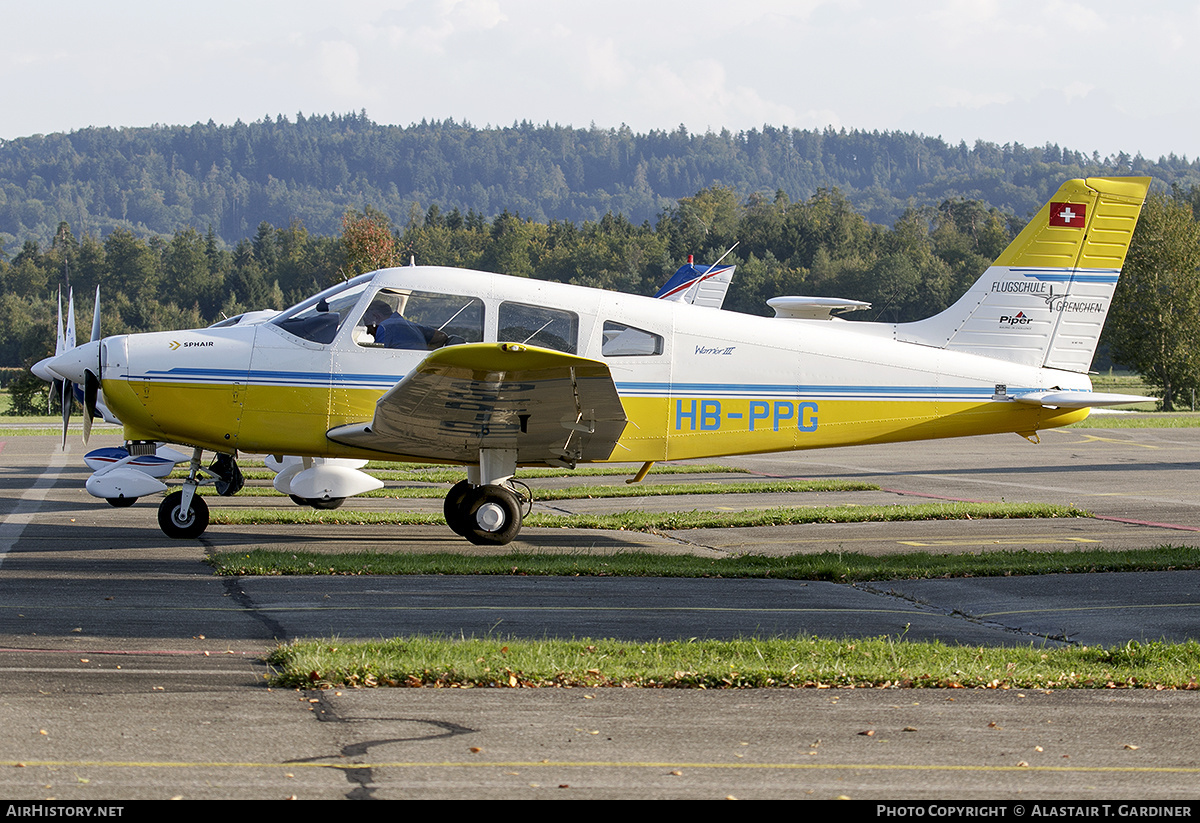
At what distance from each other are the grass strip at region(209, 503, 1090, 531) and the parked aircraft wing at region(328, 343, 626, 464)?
1.73 metres

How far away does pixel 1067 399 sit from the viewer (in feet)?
42.9

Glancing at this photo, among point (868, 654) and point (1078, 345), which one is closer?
point (868, 654)

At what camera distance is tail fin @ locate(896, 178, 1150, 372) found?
1354 cm

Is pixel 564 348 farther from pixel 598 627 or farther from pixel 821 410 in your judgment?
pixel 598 627

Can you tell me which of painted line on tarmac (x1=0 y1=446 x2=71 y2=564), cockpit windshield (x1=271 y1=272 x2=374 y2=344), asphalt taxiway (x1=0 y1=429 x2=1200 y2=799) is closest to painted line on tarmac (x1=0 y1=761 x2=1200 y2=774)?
asphalt taxiway (x1=0 y1=429 x2=1200 y2=799)

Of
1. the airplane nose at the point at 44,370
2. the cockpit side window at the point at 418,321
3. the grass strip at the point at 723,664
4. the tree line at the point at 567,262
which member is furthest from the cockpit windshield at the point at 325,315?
the tree line at the point at 567,262

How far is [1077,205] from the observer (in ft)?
44.7

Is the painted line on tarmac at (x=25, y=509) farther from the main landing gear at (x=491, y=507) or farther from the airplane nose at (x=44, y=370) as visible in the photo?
the main landing gear at (x=491, y=507)

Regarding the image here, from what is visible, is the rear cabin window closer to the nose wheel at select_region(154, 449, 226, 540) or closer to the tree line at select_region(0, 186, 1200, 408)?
the nose wheel at select_region(154, 449, 226, 540)

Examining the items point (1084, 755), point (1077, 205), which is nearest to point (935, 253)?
point (1077, 205)

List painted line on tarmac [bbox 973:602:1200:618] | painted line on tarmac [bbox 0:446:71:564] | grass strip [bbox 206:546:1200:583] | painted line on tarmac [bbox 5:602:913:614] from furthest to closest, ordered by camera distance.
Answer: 1. painted line on tarmac [bbox 0:446:71:564]
2. grass strip [bbox 206:546:1200:583]
3. painted line on tarmac [bbox 973:602:1200:618]
4. painted line on tarmac [bbox 5:602:913:614]

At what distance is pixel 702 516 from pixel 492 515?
355 centimetres

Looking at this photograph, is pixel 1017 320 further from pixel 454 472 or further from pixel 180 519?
pixel 454 472
